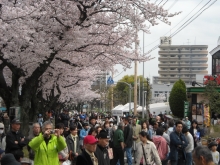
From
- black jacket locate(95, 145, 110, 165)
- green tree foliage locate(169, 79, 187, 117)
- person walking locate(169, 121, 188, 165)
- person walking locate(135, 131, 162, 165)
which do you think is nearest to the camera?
black jacket locate(95, 145, 110, 165)

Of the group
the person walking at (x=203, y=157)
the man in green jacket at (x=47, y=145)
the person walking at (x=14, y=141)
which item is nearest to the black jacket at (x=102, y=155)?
the man in green jacket at (x=47, y=145)

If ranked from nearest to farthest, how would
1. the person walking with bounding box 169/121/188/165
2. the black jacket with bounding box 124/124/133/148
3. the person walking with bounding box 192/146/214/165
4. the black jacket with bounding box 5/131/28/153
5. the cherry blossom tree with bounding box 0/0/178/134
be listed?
the person walking with bounding box 192/146/214/165, the black jacket with bounding box 5/131/28/153, the person walking with bounding box 169/121/188/165, the black jacket with bounding box 124/124/133/148, the cherry blossom tree with bounding box 0/0/178/134

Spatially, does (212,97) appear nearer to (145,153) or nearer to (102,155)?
(145,153)

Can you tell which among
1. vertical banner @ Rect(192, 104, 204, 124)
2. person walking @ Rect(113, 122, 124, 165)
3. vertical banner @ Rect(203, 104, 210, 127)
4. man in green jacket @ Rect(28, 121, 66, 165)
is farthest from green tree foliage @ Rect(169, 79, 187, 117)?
man in green jacket @ Rect(28, 121, 66, 165)

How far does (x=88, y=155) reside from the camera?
711 cm

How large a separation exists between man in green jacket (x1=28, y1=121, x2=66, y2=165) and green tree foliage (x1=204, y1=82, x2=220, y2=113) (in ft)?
62.5

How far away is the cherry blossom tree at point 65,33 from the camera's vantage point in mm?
17953

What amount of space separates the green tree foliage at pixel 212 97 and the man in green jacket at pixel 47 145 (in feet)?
62.5

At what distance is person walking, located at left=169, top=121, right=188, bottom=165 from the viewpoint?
12.7 meters

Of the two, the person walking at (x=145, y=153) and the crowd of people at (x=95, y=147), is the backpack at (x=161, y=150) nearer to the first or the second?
the crowd of people at (x=95, y=147)

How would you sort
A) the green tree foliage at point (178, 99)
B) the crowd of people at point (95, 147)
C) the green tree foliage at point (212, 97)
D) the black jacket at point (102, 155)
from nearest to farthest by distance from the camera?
the crowd of people at point (95, 147)
the black jacket at point (102, 155)
the green tree foliage at point (212, 97)
the green tree foliage at point (178, 99)

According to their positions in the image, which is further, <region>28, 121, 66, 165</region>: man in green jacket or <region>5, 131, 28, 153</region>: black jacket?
<region>5, 131, 28, 153</region>: black jacket

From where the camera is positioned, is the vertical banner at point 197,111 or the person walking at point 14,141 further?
the vertical banner at point 197,111

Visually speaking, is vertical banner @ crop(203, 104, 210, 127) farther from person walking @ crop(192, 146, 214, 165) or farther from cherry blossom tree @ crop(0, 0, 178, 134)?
person walking @ crop(192, 146, 214, 165)
